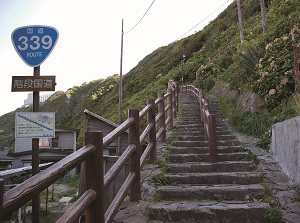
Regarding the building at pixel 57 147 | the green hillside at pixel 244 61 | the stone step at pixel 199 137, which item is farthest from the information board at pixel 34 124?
the building at pixel 57 147

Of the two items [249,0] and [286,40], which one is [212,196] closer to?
[286,40]

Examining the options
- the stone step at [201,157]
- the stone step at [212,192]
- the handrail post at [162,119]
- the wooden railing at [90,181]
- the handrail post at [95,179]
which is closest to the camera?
the wooden railing at [90,181]

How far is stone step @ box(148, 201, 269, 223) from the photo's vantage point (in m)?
3.12

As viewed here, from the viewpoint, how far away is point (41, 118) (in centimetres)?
379

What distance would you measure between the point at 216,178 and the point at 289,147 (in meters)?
1.15

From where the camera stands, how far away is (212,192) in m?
3.66

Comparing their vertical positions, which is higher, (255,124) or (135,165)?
(255,124)

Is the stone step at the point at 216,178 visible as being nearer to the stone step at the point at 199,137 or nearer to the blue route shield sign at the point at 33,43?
the stone step at the point at 199,137

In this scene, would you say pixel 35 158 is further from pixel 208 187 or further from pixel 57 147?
pixel 57 147

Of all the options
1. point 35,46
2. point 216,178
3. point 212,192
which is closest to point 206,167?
point 216,178

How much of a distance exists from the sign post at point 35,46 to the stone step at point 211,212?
5.96 feet

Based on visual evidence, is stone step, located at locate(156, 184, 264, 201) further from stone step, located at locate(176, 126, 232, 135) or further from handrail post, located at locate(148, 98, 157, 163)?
stone step, located at locate(176, 126, 232, 135)

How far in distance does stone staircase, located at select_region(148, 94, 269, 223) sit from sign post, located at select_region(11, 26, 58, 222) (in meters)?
1.85

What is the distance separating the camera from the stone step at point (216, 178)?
13.1ft
